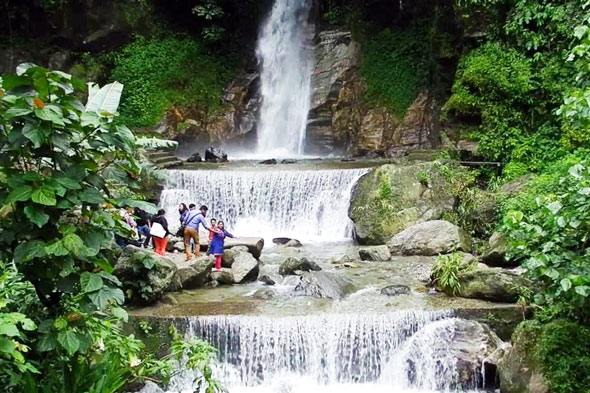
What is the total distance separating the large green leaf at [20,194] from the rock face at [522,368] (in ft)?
17.8

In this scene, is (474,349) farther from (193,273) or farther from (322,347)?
(193,273)

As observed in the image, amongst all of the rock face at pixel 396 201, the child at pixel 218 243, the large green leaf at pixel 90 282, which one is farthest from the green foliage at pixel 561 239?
the rock face at pixel 396 201

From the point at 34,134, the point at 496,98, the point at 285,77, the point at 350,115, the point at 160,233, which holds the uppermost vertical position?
the point at 285,77

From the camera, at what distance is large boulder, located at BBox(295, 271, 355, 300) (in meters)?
8.79

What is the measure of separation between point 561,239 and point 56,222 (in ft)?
14.9

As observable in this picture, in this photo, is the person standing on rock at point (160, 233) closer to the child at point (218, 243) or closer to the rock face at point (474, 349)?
the child at point (218, 243)

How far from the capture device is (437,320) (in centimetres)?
776

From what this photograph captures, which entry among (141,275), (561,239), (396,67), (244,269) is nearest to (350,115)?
(396,67)

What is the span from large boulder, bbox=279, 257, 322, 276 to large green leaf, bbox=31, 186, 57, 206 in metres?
6.70

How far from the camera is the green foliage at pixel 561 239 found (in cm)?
529

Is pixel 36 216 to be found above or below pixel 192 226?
above

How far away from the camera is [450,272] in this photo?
345 inches

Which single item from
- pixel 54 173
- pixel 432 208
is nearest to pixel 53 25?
pixel 432 208

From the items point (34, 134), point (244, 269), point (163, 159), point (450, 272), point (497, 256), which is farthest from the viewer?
point (163, 159)
